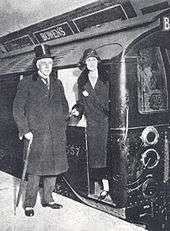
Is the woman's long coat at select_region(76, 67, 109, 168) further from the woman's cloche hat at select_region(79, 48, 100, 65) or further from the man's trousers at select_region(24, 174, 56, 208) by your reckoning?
the man's trousers at select_region(24, 174, 56, 208)

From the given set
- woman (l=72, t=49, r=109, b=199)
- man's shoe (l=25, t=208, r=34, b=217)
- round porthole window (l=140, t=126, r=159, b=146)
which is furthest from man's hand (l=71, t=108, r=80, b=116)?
man's shoe (l=25, t=208, r=34, b=217)

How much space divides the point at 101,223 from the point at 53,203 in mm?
690

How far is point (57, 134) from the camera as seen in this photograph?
409 centimetres

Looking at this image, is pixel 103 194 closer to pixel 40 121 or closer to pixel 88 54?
pixel 40 121

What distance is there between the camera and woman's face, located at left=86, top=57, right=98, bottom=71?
3.96 m

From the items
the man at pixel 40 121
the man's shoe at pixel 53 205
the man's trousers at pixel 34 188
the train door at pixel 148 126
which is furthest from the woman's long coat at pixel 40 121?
the train door at pixel 148 126

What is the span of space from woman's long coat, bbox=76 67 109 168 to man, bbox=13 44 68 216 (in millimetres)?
291

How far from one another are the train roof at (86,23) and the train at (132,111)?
12 millimetres

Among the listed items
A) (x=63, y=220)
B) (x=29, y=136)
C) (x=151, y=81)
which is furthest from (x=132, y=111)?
(x=63, y=220)

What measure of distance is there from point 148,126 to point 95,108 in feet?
2.13

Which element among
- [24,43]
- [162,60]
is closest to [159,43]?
[162,60]

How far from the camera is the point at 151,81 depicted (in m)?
3.80

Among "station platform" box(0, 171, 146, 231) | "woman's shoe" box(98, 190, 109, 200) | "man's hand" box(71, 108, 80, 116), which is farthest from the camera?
"man's hand" box(71, 108, 80, 116)

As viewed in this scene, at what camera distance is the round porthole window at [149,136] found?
146 inches
